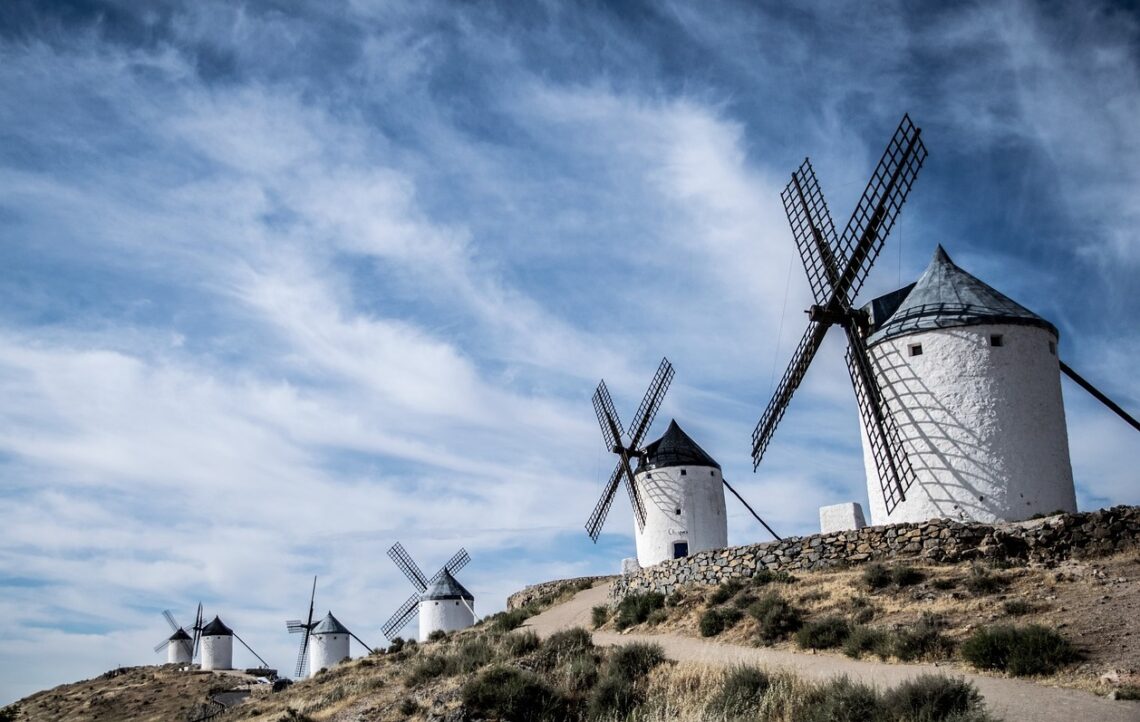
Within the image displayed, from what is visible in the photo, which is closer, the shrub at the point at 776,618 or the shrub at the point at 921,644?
the shrub at the point at 921,644

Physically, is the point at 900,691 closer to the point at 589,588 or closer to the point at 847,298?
the point at 847,298

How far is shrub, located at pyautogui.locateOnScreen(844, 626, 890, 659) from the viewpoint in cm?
1316

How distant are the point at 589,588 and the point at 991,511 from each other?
49.7 ft

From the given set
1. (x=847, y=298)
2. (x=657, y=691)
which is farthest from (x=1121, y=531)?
(x=657, y=691)

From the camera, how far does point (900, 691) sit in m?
9.84

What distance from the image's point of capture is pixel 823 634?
14.3 metres

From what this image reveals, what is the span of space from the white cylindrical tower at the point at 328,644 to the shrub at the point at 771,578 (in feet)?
110

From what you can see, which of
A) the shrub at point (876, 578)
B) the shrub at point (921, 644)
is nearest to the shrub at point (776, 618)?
the shrub at point (876, 578)

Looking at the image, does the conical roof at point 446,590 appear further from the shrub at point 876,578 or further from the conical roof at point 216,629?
the shrub at point 876,578

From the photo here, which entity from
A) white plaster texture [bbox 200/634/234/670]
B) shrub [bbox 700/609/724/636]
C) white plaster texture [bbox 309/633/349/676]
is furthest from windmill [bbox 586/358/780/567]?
white plaster texture [bbox 200/634/234/670]

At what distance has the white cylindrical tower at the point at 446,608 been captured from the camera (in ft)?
133

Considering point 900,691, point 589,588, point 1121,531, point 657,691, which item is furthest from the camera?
point 589,588

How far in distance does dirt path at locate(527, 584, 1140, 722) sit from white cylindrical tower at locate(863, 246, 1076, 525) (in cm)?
617

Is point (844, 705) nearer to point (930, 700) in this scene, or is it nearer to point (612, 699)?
point (930, 700)
